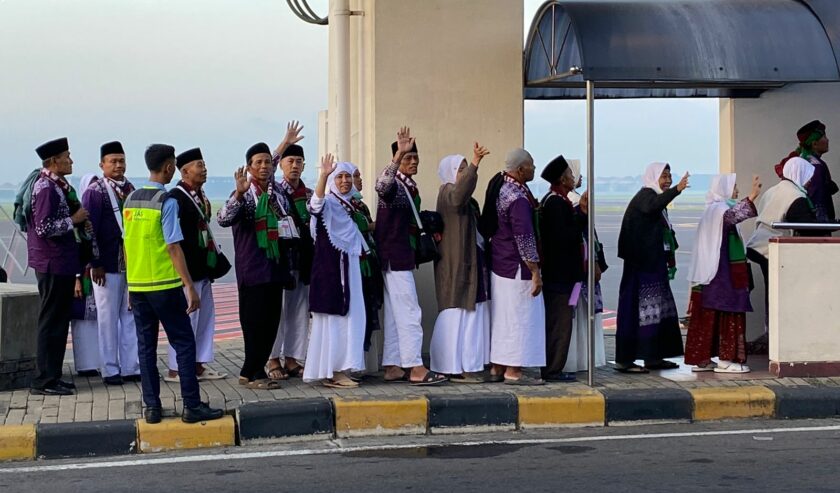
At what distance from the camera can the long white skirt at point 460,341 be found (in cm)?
931

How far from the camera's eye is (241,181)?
854 centimetres

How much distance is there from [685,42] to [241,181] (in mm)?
3538

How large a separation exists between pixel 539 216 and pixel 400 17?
1888mm

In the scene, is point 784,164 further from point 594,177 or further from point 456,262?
point 456,262

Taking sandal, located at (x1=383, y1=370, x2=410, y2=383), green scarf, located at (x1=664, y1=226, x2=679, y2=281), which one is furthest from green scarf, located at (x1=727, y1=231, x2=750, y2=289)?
sandal, located at (x1=383, y1=370, x2=410, y2=383)

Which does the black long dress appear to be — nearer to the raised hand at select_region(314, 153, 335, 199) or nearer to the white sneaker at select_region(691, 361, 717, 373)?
the white sneaker at select_region(691, 361, 717, 373)

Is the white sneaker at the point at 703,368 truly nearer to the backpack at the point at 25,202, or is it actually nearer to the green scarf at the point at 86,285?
the green scarf at the point at 86,285

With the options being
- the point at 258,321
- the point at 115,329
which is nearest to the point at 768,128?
the point at 258,321

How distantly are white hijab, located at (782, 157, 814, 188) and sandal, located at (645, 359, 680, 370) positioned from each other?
172 cm

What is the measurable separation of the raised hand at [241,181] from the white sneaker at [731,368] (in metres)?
3.89

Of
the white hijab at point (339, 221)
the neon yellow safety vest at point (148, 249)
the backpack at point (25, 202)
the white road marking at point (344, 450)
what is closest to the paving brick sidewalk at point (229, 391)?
the white road marking at point (344, 450)

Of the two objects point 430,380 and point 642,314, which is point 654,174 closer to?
point 642,314

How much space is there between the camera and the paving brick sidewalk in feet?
26.6

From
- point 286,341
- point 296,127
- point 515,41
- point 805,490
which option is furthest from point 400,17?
point 805,490
